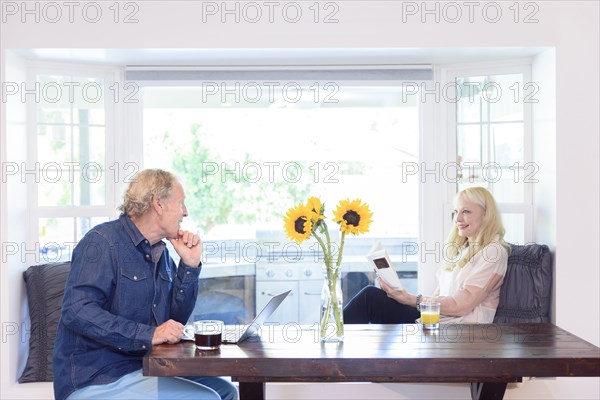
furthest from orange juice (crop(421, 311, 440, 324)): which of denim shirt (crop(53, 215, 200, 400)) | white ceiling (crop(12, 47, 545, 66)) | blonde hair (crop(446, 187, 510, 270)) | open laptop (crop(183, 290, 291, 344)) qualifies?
white ceiling (crop(12, 47, 545, 66))

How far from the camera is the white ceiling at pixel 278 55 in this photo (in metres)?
3.81

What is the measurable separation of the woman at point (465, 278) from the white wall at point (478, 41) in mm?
348

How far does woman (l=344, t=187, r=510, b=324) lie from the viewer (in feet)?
11.6

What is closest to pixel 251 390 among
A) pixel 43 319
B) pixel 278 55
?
pixel 43 319

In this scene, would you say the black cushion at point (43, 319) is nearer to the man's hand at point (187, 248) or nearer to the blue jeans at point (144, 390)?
the man's hand at point (187, 248)

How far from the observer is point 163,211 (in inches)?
110

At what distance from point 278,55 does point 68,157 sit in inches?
48.7

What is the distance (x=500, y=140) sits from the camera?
415 cm

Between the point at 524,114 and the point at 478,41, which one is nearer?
the point at 478,41

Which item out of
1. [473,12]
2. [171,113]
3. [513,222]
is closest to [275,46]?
[473,12]

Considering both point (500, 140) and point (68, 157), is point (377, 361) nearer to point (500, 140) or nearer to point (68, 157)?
point (500, 140)

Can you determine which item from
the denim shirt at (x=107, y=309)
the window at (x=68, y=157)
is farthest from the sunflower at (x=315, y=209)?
the window at (x=68, y=157)

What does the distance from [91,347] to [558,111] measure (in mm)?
2447

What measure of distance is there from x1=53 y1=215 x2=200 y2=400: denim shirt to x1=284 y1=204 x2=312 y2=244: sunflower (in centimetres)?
51
